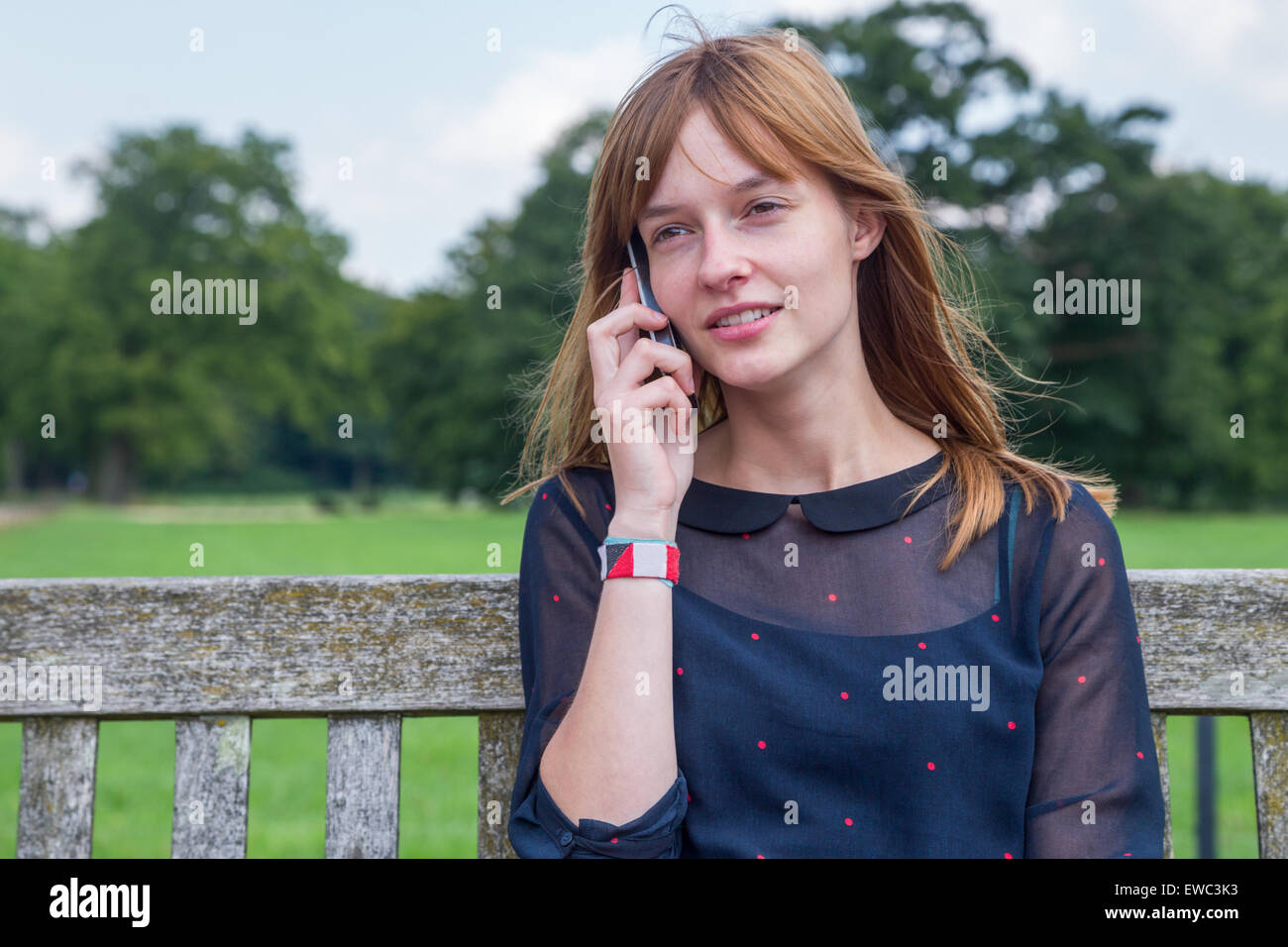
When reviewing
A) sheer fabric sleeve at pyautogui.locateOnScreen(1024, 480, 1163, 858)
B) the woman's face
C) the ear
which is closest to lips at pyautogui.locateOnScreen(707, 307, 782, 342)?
the woman's face

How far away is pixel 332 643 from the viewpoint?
244cm

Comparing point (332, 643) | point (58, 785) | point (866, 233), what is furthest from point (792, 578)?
point (58, 785)

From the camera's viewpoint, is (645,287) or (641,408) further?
(645,287)

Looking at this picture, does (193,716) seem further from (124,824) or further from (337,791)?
Answer: (124,824)

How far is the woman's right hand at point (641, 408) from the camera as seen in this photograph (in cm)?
233

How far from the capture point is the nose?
7.65ft

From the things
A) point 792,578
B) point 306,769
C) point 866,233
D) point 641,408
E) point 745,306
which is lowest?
point 306,769

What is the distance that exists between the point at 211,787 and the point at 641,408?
1210 mm

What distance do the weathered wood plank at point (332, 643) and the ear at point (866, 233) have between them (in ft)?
3.12

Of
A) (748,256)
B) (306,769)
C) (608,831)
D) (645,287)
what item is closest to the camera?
(608,831)

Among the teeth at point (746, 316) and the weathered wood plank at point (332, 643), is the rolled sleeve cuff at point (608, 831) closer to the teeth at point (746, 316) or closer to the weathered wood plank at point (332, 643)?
the weathered wood plank at point (332, 643)

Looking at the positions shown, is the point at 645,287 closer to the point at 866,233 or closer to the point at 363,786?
the point at 866,233

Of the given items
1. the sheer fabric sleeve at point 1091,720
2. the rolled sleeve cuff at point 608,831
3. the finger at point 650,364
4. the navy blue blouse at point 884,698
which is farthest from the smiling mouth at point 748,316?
the rolled sleeve cuff at point 608,831
